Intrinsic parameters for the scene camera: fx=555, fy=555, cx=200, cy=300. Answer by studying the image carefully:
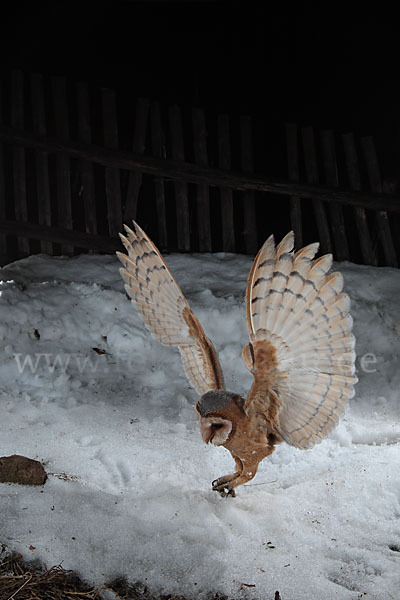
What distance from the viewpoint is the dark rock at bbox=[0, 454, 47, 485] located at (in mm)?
2494

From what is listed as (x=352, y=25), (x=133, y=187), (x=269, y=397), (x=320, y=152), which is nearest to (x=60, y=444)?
(x=269, y=397)

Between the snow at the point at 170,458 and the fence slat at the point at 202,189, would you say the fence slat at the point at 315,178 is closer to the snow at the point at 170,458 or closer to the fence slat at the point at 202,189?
A: the snow at the point at 170,458

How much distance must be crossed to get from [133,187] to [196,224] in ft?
2.70

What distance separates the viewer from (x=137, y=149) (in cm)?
546

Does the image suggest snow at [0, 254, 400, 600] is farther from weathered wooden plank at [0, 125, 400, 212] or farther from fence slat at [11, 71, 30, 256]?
weathered wooden plank at [0, 125, 400, 212]

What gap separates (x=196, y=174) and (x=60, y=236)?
145 cm

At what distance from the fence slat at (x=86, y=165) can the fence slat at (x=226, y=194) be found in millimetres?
1283

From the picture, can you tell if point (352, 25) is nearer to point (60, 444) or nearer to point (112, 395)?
point (112, 395)

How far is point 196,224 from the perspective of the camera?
5.89 metres

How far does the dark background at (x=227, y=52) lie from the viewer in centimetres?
537

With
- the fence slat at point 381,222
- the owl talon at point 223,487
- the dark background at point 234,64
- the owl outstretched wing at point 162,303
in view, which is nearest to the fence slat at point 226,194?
the dark background at point 234,64

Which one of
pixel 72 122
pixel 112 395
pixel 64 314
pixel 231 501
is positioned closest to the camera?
pixel 231 501

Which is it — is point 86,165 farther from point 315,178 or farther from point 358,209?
point 358,209

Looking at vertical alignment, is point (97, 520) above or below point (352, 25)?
below
